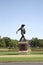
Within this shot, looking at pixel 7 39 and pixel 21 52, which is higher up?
pixel 7 39

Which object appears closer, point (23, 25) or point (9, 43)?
point (23, 25)

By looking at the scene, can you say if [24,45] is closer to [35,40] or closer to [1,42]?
[1,42]

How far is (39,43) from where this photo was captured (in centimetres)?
12294

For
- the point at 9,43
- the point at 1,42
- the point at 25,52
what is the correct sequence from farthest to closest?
the point at 9,43 → the point at 1,42 → the point at 25,52

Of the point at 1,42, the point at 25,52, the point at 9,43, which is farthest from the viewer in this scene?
the point at 9,43

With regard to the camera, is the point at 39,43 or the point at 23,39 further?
the point at 39,43

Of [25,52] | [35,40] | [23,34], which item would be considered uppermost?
[35,40]

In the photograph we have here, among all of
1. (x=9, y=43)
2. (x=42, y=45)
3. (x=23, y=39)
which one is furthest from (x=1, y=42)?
(x=23, y=39)

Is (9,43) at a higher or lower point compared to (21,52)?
higher

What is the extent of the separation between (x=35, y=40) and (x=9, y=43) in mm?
16046

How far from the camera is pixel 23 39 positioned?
114 feet

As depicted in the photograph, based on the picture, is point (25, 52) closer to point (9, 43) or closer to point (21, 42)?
point (21, 42)

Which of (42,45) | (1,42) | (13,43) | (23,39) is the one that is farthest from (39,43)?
(23,39)

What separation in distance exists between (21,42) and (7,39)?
3424 inches
